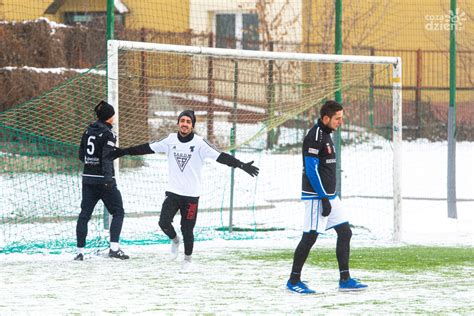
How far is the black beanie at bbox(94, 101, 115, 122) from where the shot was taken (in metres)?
11.4

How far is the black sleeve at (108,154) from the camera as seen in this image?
1123cm

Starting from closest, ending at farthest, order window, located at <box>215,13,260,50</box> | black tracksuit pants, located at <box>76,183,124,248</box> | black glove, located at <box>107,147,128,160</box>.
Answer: black glove, located at <box>107,147,128,160</box> → black tracksuit pants, located at <box>76,183,124,248</box> → window, located at <box>215,13,260,50</box>

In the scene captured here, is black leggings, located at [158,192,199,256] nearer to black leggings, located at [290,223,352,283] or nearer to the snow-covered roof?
black leggings, located at [290,223,352,283]

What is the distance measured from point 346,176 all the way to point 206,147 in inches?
337

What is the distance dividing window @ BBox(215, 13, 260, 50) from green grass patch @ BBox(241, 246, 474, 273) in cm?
1041

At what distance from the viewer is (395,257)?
Answer: 1207 cm

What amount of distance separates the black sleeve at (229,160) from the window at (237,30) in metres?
11.8

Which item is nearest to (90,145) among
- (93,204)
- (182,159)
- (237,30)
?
(93,204)

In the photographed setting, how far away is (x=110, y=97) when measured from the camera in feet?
40.3

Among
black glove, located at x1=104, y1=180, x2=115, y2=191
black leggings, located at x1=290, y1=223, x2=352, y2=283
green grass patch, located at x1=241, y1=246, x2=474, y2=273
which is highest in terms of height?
black glove, located at x1=104, y1=180, x2=115, y2=191

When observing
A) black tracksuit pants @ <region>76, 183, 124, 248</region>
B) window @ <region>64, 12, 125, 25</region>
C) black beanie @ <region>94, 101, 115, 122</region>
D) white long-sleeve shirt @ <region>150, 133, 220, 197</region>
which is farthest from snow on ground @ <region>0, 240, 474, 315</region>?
window @ <region>64, 12, 125, 25</region>

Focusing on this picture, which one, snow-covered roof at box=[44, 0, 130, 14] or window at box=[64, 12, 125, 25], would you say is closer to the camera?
window at box=[64, 12, 125, 25]

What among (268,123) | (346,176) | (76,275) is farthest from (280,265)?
(346,176)

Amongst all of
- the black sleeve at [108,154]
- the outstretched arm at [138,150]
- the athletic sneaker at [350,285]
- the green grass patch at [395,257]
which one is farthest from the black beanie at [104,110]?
the athletic sneaker at [350,285]
